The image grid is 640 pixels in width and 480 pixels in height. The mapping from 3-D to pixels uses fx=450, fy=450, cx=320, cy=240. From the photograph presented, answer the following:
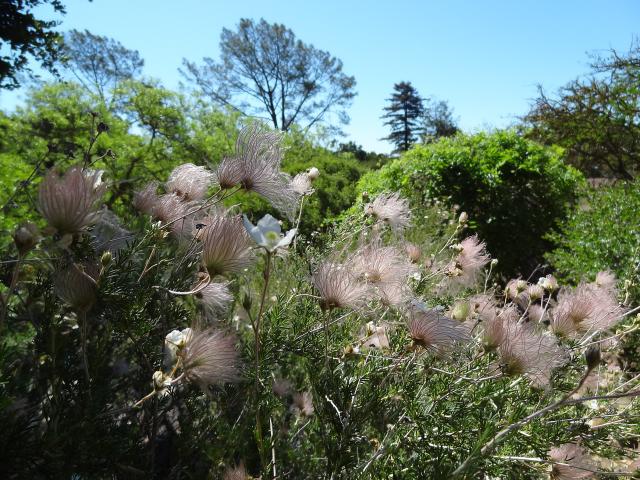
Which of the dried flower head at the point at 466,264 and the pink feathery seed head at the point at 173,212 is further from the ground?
the pink feathery seed head at the point at 173,212

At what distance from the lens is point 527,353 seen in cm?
127

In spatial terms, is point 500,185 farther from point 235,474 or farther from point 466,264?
point 235,474

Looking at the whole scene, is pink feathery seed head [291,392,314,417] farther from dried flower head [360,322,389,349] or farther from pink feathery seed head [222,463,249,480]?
pink feathery seed head [222,463,249,480]

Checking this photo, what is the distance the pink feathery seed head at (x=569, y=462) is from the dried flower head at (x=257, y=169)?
3.78 feet

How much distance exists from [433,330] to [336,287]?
303mm

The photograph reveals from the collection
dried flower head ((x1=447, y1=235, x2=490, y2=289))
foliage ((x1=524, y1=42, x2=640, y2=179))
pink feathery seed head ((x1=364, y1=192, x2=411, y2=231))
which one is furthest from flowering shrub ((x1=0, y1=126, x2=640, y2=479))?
foliage ((x1=524, y1=42, x2=640, y2=179))

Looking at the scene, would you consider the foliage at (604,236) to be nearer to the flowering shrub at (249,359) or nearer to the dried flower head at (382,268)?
the flowering shrub at (249,359)

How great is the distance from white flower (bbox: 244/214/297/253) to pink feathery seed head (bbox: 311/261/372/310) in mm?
327

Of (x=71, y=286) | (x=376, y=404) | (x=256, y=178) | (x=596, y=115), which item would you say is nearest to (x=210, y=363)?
(x=71, y=286)

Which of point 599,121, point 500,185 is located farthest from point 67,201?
point 599,121

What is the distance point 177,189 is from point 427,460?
Answer: 1.18 metres

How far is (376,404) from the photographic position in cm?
129

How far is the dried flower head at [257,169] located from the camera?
1.44 m

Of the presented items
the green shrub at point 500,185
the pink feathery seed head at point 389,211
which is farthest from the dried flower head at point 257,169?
the green shrub at point 500,185
